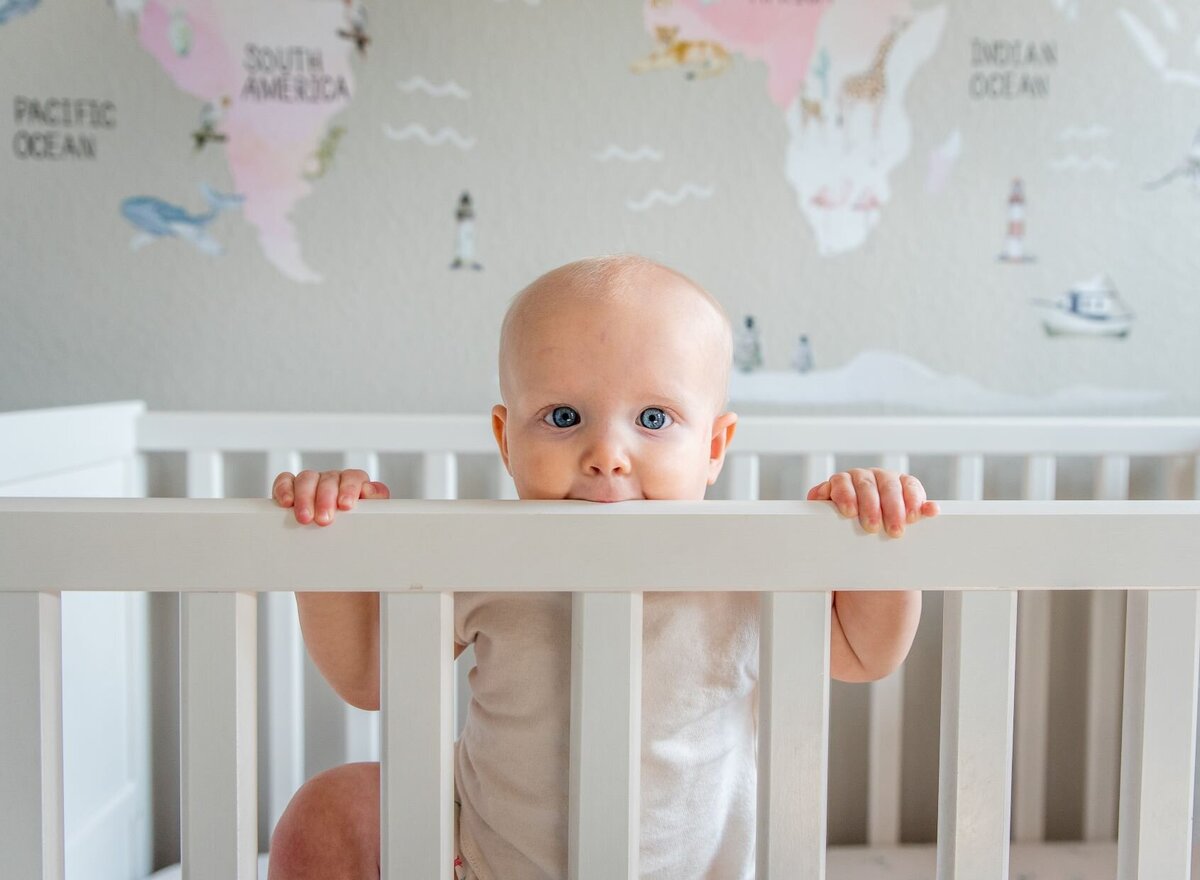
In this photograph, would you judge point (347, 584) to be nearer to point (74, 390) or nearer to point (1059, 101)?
point (74, 390)

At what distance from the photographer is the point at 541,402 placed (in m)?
0.67

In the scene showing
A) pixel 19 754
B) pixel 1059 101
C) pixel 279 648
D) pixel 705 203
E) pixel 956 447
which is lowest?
pixel 279 648

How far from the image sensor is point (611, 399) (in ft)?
2.16

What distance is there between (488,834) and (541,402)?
11.4 inches

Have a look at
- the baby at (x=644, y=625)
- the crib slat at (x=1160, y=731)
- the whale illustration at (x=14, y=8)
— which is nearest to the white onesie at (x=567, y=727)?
the baby at (x=644, y=625)

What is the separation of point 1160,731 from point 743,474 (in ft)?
2.43

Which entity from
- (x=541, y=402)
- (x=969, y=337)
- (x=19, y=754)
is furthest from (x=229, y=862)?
(x=969, y=337)

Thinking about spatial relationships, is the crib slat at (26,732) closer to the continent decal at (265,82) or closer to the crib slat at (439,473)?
the crib slat at (439,473)

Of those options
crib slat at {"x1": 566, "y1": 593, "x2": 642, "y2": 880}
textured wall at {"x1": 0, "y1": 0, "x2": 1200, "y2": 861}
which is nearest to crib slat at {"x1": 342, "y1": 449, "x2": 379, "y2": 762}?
textured wall at {"x1": 0, "y1": 0, "x2": 1200, "y2": 861}

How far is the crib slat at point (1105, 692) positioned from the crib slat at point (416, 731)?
1001 mm

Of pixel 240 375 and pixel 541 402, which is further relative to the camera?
pixel 240 375

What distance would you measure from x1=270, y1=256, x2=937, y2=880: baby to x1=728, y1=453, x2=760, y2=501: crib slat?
56 centimetres

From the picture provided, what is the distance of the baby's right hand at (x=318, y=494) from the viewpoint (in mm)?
532

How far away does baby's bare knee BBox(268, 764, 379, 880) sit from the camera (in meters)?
0.75
